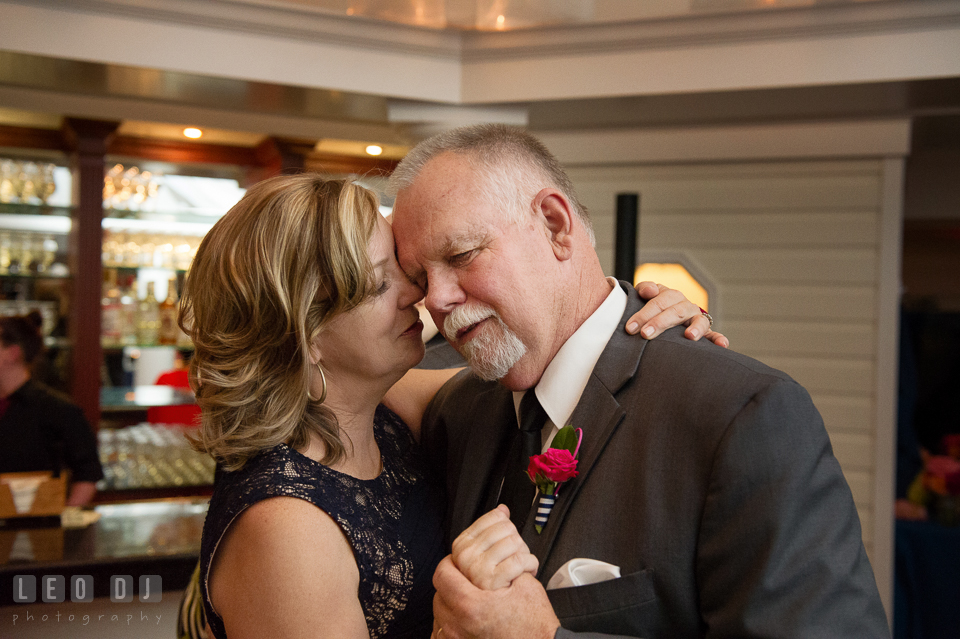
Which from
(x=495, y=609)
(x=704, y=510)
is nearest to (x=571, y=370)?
(x=704, y=510)

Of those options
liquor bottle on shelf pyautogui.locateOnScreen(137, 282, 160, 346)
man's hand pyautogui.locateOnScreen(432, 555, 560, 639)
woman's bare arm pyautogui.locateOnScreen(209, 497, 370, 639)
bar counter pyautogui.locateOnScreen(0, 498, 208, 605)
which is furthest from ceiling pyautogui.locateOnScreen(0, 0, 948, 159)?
man's hand pyautogui.locateOnScreen(432, 555, 560, 639)

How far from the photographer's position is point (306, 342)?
148 cm

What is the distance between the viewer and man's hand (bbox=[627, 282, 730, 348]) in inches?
57.1

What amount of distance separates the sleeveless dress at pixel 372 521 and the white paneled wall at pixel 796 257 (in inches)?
118

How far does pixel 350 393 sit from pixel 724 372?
30.0 inches

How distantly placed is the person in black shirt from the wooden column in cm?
68

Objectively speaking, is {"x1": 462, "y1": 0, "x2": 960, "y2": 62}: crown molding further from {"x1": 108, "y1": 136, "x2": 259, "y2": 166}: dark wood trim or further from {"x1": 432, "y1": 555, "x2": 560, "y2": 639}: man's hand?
{"x1": 432, "y1": 555, "x2": 560, "y2": 639}: man's hand

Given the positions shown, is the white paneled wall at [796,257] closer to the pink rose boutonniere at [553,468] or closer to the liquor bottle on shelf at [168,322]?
the liquor bottle on shelf at [168,322]

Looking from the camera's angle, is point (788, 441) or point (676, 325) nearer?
point (788, 441)

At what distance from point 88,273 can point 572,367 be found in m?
3.97

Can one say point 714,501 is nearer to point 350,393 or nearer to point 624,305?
point 624,305

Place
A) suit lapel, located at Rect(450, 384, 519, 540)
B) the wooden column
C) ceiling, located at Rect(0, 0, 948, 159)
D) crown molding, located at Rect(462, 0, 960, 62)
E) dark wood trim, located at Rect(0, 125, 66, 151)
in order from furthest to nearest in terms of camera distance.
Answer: dark wood trim, located at Rect(0, 125, 66, 151) < the wooden column < ceiling, located at Rect(0, 0, 948, 159) < crown molding, located at Rect(462, 0, 960, 62) < suit lapel, located at Rect(450, 384, 519, 540)

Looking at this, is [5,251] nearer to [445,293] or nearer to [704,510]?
[445,293]

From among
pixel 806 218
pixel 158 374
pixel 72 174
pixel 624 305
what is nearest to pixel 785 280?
pixel 806 218
